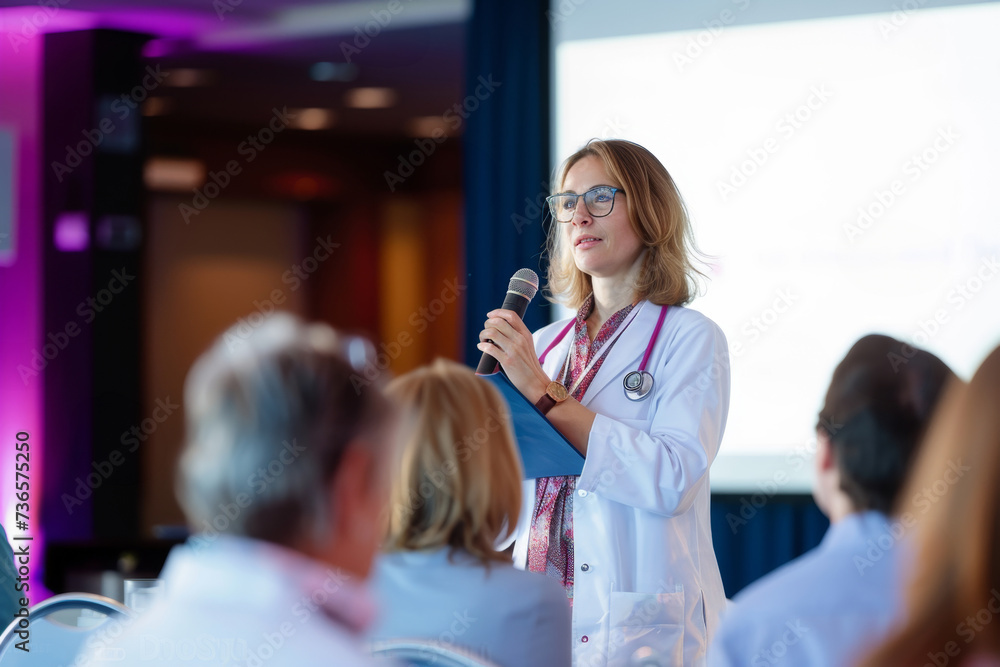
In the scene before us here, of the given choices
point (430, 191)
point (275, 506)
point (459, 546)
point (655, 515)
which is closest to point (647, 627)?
point (655, 515)

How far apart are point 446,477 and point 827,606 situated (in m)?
0.58

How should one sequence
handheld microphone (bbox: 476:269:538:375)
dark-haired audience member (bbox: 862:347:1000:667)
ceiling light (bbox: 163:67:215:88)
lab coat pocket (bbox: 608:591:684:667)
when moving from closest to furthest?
dark-haired audience member (bbox: 862:347:1000:667) → lab coat pocket (bbox: 608:591:684:667) → handheld microphone (bbox: 476:269:538:375) → ceiling light (bbox: 163:67:215:88)

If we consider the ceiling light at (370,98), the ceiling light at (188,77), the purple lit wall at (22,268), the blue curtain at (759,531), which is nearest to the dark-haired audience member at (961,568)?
the blue curtain at (759,531)

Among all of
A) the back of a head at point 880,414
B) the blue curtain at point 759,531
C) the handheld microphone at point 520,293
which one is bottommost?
the blue curtain at point 759,531

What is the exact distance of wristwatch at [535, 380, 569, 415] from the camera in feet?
6.33

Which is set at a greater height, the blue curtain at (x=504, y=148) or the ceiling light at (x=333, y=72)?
the ceiling light at (x=333, y=72)

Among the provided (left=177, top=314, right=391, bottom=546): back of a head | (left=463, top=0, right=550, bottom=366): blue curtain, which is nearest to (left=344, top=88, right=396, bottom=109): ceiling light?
(left=463, top=0, right=550, bottom=366): blue curtain

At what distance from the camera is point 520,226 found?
4352 millimetres

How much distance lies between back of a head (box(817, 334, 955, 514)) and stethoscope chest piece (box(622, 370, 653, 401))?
0.93 metres

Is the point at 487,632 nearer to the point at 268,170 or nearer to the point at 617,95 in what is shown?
the point at 617,95

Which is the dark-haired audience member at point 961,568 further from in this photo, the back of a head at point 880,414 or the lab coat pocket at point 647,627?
the lab coat pocket at point 647,627

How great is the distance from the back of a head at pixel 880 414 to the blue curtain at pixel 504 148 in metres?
3.18

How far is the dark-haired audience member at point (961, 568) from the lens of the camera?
35.2 inches

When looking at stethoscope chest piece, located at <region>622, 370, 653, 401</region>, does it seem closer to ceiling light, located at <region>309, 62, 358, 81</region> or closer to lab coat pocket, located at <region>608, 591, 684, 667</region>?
lab coat pocket, located at <region>608, 591, 684, 667</region>
